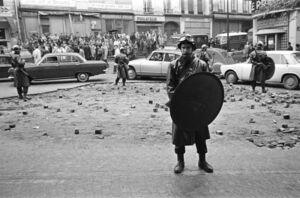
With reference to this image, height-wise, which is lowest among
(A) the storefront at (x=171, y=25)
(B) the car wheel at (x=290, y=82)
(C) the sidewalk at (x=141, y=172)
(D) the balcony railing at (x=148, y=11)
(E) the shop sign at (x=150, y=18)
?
(C) the sidewalk at (x=141, y=172)

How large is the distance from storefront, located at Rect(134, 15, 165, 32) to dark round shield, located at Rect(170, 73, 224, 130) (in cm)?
3405

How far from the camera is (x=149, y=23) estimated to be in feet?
125

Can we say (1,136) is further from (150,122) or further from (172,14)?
(172,14)

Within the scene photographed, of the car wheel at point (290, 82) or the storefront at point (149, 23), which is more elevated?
the storefront at point (149, 23)

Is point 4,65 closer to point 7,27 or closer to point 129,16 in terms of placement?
point 7,27

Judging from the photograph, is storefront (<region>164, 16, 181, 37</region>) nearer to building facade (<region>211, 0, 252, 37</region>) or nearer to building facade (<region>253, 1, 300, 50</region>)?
building facade (<region>211, 0, 252, 37</region>)

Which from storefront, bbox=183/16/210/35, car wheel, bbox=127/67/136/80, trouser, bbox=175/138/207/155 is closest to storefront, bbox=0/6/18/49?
car wheel, bbox=127/67/136/80

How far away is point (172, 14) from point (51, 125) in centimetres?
3437

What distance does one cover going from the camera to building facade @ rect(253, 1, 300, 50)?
24.5 metres

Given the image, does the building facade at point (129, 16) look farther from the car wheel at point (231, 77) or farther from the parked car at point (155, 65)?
the car wheel at point (231, 77)

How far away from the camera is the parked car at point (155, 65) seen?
16.0m

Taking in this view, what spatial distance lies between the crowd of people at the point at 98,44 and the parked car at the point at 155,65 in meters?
6.40

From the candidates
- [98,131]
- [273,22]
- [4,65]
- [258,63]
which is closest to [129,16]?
[273,22]

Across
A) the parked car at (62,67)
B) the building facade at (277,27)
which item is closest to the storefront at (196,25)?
the building facade at (277,27)
